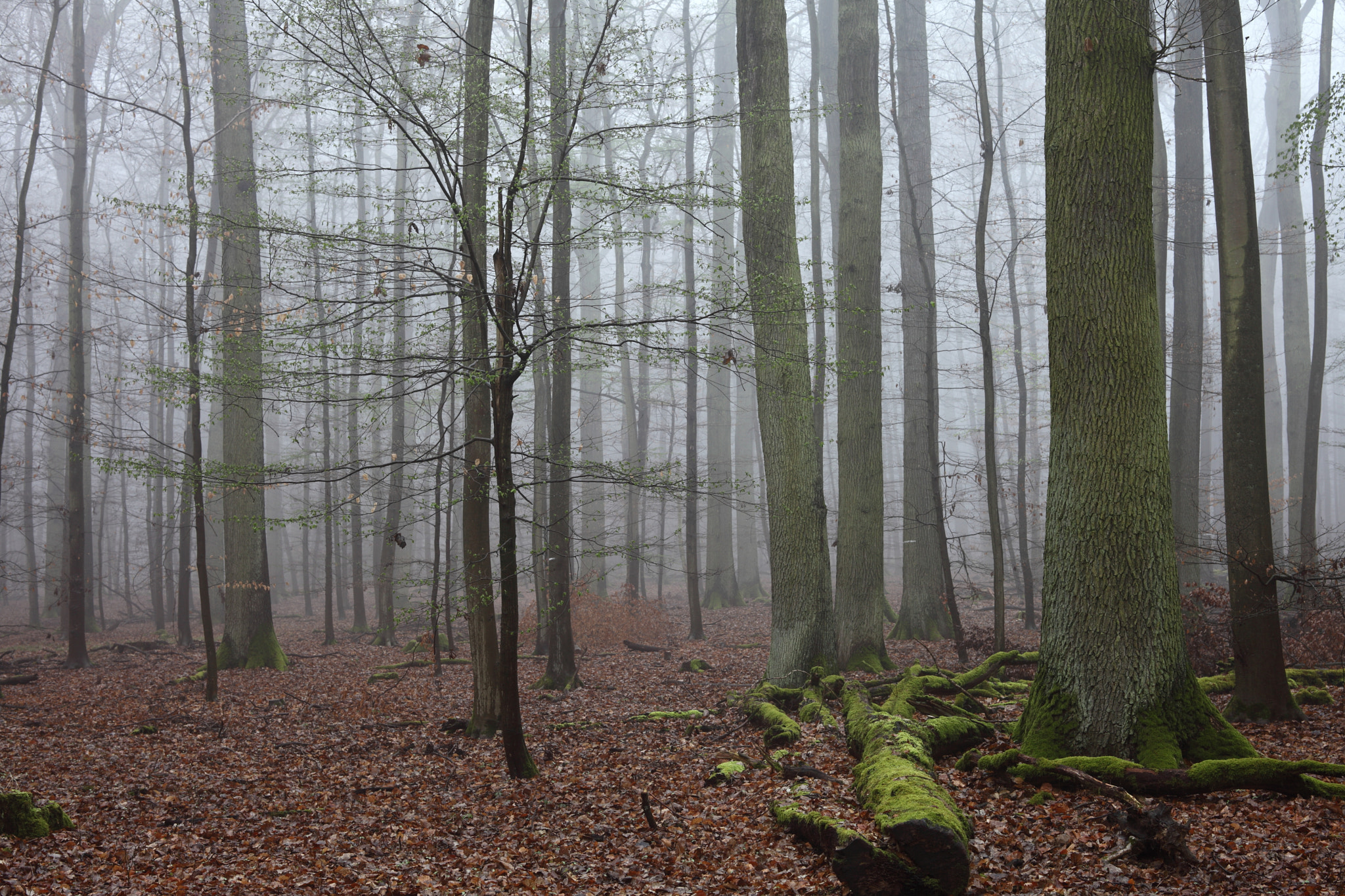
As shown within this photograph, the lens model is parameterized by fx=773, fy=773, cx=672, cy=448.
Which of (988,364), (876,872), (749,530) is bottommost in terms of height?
(876,872)

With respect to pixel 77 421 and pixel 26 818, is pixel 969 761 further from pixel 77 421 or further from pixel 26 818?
pixel 77 421

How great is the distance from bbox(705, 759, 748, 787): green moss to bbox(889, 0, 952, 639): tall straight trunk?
663cm

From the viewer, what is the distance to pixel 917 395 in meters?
12.7

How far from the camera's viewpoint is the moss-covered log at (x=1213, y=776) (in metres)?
4.21

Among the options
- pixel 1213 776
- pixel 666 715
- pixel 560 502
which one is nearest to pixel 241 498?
pixel 560 502

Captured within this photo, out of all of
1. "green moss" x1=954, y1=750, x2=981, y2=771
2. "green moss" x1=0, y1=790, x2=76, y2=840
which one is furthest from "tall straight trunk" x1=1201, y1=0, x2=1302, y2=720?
"green moss" x1=0, y1=790, x2=76, y2=840

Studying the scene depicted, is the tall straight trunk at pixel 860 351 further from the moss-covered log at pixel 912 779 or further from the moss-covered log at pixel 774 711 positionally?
the moss-covered log at pixel 912 779

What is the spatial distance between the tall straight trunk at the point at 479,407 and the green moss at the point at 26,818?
9.49ft

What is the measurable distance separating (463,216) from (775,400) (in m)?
4.32

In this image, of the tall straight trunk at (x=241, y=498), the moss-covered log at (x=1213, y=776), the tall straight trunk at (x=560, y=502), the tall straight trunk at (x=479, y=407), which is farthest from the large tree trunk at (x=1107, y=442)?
the tall straight trunk at (x=241, y=498)

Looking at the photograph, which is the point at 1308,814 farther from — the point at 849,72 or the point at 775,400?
the point at 849,72

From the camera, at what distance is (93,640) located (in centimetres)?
1579

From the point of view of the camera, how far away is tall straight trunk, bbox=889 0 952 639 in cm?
1210

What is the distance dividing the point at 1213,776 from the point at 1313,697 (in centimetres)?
336
